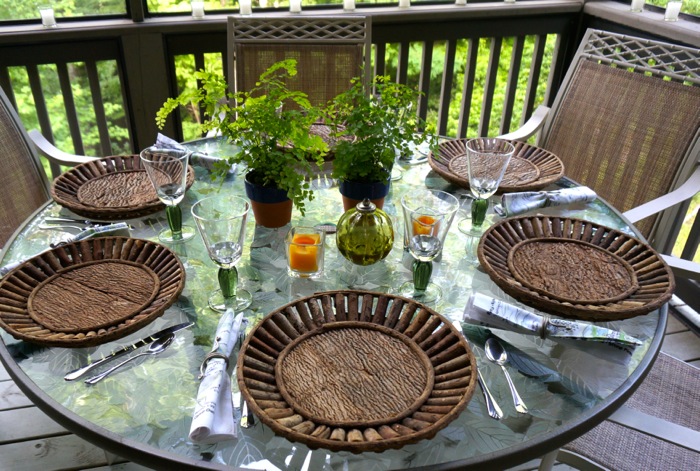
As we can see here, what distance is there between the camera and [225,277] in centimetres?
116

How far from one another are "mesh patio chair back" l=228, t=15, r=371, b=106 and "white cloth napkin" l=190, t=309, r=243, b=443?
1.59 metres

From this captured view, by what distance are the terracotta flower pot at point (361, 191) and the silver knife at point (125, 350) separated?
51 cm

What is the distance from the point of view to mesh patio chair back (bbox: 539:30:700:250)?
1.93m

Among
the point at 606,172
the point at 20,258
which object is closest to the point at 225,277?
the point at 20,258

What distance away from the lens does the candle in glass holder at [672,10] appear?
8.64 feet

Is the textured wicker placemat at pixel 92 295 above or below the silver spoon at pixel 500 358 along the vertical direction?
above

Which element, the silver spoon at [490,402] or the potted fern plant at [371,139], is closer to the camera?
the silver spoon at [490,402]

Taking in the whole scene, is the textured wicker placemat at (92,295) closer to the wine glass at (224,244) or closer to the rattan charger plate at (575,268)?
the wine glass at (224,244)

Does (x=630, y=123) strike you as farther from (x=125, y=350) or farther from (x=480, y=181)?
(x=125, y=350)

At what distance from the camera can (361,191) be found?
1.40 meters

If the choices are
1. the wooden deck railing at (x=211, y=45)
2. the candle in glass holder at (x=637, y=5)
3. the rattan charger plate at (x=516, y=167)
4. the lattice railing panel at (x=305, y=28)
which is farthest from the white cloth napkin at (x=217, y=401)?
the candle in glass holder at (x=637, y=5)

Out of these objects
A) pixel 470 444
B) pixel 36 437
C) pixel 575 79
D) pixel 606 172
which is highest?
pixel 575 79

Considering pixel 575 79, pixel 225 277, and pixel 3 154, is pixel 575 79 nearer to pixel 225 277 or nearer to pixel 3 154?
pixel 225 277

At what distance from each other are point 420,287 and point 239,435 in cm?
50
